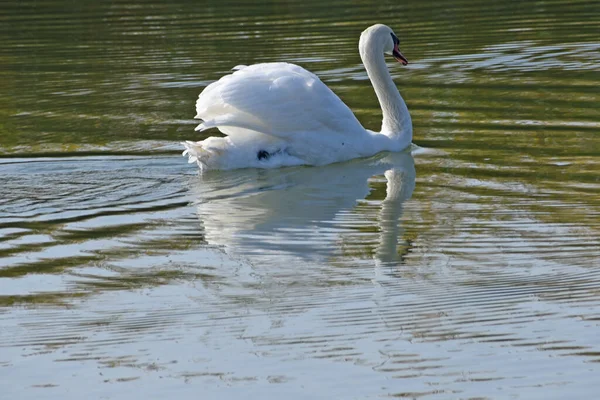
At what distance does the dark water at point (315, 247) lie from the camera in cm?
527

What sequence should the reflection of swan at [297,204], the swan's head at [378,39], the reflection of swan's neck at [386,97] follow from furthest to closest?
1. the swan's head at [378,39]
2. the reflection of swan's neck at [386,97]
3. the reflection of swan at [297,204]

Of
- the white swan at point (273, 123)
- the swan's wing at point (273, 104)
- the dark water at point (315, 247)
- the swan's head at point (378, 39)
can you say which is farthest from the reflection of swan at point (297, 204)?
the swan's head at point (378, 39)

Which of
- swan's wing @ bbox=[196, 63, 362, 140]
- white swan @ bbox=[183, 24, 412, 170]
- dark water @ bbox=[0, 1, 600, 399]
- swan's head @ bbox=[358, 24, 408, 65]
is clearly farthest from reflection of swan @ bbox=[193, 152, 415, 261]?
swan's head @ bbox=[358, 24, 408, 65]

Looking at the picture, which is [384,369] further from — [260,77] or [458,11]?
[458,11]

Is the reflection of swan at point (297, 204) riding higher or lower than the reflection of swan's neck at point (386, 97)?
lower

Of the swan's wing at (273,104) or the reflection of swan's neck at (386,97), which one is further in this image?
the reflection of swan's neck at (386,97)

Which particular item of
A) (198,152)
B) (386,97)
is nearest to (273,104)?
(198,152)

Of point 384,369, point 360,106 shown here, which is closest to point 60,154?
point 360,106

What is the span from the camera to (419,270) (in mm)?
6617

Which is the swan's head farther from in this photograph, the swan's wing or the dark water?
the swan's wing

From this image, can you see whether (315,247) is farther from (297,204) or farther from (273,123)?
(273,123)

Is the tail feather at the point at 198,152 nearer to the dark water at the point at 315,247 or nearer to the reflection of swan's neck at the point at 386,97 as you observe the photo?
the dark water at the point at 315,247

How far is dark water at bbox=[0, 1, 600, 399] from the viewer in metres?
5.27

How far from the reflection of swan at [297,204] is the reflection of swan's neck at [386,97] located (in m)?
0.19
